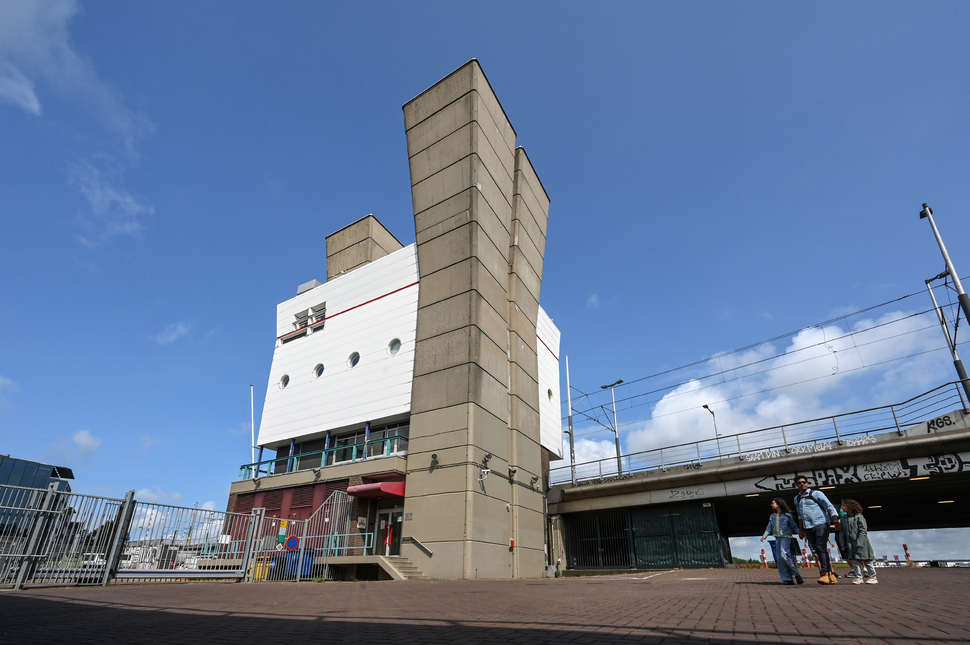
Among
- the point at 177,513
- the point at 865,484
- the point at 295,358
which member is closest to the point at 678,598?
the point at 177,513

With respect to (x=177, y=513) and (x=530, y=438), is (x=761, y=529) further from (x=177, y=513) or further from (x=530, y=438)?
(x=177, y=513)

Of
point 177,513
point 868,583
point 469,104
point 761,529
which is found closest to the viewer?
point 868,583

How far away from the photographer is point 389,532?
2098 cm

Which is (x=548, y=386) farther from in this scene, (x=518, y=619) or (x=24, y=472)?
(x=24, y=472)

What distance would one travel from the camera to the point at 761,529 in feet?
109

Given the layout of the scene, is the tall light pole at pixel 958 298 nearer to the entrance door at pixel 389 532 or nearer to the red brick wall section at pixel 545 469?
the red brick wall section at pixel 545 469

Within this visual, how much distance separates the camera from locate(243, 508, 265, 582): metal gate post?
49.8 feet

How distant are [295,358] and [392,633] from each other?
1001 inches

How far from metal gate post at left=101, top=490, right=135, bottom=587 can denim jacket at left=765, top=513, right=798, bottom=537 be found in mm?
13505

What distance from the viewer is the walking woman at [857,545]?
31.4 feet

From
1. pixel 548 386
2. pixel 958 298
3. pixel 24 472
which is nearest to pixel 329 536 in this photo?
pixel 548 386

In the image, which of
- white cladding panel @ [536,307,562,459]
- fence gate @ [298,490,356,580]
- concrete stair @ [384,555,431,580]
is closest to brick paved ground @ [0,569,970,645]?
concrete stair @ [384,555,431,580]

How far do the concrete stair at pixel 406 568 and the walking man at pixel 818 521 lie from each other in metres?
12.7

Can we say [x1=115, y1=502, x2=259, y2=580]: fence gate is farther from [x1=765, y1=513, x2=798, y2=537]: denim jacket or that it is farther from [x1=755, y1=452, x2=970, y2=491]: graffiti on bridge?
[x1=755, y1=452, x2=970, y2=491]: graffiti on bridge
